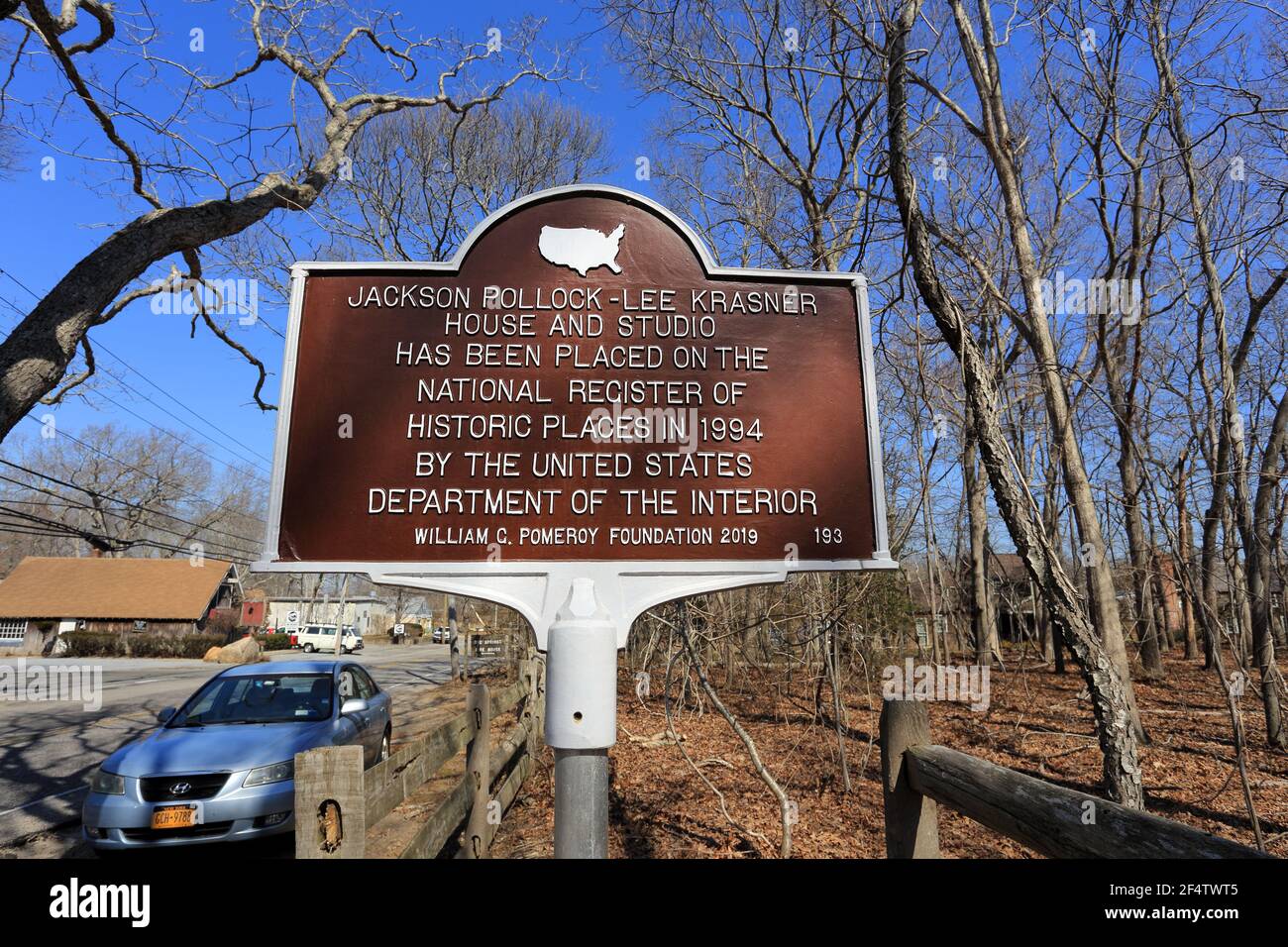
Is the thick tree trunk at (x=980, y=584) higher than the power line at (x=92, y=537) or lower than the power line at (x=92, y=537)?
lower

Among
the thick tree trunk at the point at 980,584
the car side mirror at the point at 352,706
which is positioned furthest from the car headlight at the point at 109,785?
the thick tree trunk at the point at 980,584

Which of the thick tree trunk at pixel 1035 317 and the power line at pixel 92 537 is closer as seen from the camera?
the thick tree trunk at pixel 1035 317

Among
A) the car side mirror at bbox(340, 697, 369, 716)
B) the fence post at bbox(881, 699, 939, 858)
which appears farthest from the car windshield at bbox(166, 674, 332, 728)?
the fence post at bbox(881, 699, 939, 858)

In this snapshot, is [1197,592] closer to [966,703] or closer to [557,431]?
[557,431]

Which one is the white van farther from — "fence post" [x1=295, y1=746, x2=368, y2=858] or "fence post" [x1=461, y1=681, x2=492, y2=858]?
"fence post" [x1=295, y1=746, x2=368, y2=858]

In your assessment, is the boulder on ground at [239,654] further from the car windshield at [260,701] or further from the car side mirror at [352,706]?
the car side mirror at [352,706]

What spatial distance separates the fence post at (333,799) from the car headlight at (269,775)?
3.69m

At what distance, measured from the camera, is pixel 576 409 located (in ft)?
8.47

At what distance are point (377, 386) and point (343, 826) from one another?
63.8 inches

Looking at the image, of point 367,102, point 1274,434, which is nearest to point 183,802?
point 367,102

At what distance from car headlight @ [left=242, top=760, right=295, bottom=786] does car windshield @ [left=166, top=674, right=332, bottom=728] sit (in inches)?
35.3

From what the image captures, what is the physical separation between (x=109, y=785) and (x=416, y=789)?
10.2 feet

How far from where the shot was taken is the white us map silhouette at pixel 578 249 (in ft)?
8.95

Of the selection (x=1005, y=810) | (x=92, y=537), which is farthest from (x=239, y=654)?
(x=1005, y=810)
